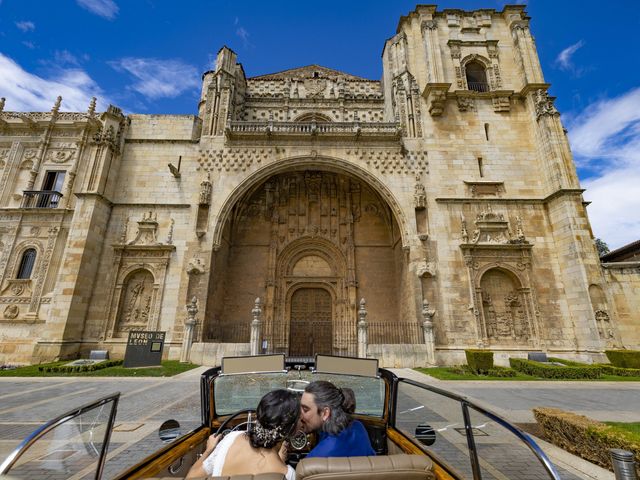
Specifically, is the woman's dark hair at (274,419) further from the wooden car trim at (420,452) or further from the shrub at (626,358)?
the shrub at (626,358)

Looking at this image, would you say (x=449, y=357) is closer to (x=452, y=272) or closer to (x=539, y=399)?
(x=452, y=272)

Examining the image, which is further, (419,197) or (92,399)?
(419,197)

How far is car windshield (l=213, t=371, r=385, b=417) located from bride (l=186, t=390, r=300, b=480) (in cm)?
83

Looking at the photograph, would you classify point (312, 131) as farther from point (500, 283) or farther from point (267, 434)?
point (267, 434)

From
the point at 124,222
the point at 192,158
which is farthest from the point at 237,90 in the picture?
the point at 124,222

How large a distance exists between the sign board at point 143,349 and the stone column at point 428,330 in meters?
11.4

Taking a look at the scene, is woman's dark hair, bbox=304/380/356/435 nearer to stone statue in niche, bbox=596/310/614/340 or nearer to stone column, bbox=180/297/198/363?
stone column, bbox=180/297/198/363

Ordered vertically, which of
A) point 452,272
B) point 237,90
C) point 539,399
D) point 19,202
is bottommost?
point 539,399

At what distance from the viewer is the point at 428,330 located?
13656mm

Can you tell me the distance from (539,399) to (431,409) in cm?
333

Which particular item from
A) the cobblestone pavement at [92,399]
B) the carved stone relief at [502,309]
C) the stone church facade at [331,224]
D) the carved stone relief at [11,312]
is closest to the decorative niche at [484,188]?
the stone church facade at [331,224]

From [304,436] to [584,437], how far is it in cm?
403

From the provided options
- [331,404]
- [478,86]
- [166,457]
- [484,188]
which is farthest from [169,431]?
[478,86]

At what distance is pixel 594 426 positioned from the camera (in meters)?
3.89
